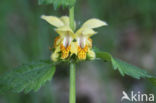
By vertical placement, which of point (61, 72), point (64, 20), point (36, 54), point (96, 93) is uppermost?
point (64, 20)

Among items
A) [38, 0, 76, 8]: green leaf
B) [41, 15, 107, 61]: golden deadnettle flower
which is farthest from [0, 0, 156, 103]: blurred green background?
[38, 0, 76, 8]: green leaf

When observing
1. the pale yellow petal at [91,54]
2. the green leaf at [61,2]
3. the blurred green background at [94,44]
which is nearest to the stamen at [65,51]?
the pale yellow petal at [91,54]

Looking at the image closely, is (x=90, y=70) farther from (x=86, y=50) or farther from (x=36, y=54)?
(x=86, y=50)

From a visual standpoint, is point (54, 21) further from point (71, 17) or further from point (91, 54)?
point (91, 54)

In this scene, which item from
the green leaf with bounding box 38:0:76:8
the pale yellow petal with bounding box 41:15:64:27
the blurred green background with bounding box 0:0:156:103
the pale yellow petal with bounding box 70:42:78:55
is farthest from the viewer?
the blurred green background with bounding box 0:0:156:103

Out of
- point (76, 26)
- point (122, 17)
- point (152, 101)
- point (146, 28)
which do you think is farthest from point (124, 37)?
point (76, 26)

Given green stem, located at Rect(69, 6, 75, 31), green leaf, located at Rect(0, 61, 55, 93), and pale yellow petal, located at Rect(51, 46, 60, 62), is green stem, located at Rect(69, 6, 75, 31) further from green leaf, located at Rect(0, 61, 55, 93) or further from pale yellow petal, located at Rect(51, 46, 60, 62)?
green leaf, located at Rect(0, 61, 55, 93)
